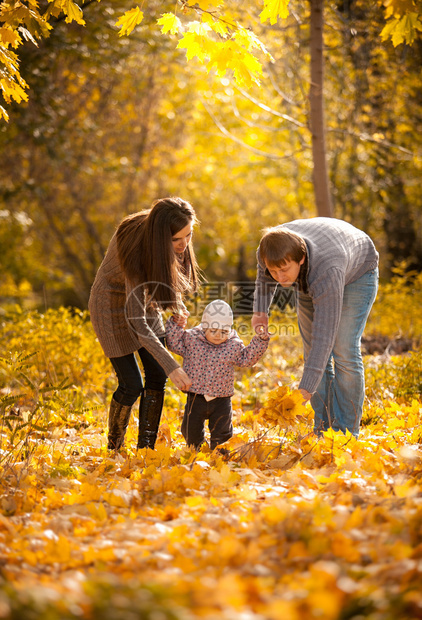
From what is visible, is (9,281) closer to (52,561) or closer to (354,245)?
(354,245)

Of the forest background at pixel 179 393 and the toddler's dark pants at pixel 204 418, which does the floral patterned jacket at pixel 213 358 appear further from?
the forest background at pixel 179 393

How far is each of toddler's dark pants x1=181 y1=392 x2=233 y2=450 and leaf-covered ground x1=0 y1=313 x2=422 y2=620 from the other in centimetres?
16

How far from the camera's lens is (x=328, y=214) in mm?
6410

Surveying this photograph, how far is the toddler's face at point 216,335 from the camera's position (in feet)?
10.9

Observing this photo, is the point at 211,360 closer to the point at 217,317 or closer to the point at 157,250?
the point at 217,317

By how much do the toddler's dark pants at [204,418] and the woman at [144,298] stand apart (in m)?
0.19

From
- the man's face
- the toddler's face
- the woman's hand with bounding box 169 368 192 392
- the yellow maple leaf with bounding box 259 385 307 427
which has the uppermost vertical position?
the man's face

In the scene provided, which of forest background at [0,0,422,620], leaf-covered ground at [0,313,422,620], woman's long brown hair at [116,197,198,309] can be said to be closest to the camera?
leaf-covered ground at [0,313,422,620]

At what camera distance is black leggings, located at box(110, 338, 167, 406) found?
3.35 m

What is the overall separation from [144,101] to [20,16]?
26.4ft

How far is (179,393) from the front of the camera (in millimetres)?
5039

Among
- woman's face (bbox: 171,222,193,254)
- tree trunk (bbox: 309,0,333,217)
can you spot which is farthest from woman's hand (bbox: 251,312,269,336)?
tree trunk (bbox: 309,0,333,217)

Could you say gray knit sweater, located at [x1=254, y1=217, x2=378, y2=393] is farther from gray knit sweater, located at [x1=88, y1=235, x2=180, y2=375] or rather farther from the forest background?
gray knit sweater, located at [x1=88, y1=235, x2=180, y2=375]

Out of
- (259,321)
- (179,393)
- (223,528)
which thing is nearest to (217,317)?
(259,321)
